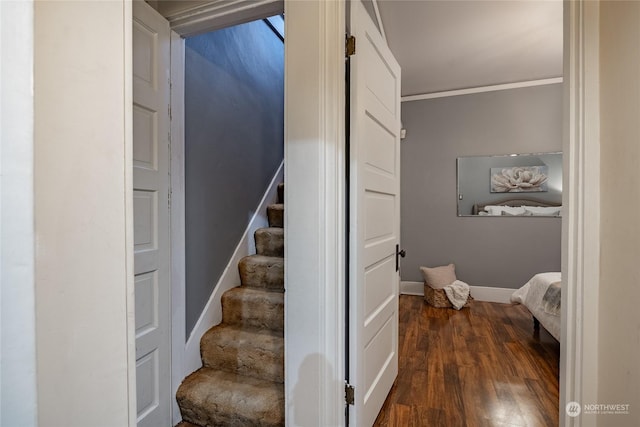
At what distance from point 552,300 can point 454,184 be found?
196 centimetres

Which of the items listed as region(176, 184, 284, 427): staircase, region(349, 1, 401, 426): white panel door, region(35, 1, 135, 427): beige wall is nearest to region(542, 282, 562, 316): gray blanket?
region(349, 1, 401, 426): white panel door

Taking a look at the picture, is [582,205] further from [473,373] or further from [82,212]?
[473,373]

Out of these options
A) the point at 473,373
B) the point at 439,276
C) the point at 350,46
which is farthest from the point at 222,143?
the point at 439,276

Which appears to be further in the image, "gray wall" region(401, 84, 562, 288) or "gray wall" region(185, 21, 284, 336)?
"gray wall" region(401, 84, 562, 288)

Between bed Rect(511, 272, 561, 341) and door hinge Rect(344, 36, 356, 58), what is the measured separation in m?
2.24

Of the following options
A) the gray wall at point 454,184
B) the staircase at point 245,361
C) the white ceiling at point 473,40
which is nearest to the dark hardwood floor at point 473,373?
the staircase at point 245,361

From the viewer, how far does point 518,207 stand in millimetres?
3639

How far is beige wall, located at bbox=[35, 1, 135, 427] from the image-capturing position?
319 mm

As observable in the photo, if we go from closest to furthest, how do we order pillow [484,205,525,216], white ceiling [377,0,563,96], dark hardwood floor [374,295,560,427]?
dark hardwood floor [374,295,560,427] → white ceiling [377,0,563,96] → pillow [484,205,525,216]

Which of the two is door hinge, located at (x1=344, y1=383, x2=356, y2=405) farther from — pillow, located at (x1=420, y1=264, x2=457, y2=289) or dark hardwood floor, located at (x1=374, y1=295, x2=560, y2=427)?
pillow, located at (x1=420, y1=264, x2=457, y2=289)

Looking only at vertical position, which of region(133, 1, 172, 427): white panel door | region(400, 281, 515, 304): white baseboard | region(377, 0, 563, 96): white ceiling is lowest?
region(400, 281, 515, 304): white baseboard

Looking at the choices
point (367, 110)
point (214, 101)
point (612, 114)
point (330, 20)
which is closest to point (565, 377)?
point (612, 114)

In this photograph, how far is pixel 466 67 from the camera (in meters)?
3.29

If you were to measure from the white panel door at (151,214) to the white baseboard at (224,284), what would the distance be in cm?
17
